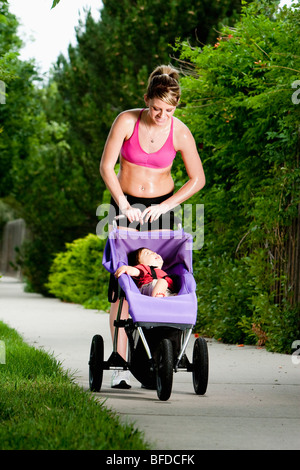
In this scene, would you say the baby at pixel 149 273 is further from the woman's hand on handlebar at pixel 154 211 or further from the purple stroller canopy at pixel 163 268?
the woman's hand on handlebar at pixel 154 211

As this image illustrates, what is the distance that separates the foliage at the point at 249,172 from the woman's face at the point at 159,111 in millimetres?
2011

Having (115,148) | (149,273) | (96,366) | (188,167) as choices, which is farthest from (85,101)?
(96,366)

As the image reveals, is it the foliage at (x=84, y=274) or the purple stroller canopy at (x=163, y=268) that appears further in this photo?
the foliage at (x=84, y=274)

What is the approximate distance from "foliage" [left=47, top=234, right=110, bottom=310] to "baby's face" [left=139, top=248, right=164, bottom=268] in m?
9.37

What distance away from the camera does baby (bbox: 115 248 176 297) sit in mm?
5578

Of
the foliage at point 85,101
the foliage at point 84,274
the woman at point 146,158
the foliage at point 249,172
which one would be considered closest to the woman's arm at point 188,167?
the woman at point 146,158

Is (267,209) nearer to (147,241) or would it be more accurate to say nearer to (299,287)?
(299,287)

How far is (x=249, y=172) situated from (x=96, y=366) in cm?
374

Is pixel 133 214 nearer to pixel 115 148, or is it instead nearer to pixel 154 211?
pixel 154 211

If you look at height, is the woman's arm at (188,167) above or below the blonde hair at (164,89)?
below

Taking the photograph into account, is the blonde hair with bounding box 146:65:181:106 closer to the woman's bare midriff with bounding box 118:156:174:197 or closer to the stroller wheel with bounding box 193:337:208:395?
the woman's bare midriff with bounding box 118:156:174:197

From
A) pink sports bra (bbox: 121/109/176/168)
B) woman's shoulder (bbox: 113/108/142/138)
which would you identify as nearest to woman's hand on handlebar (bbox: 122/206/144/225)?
pink sports bra (bbox: 121/109/176/168)

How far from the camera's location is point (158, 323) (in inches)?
211

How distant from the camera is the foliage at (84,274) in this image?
51.0 feet
